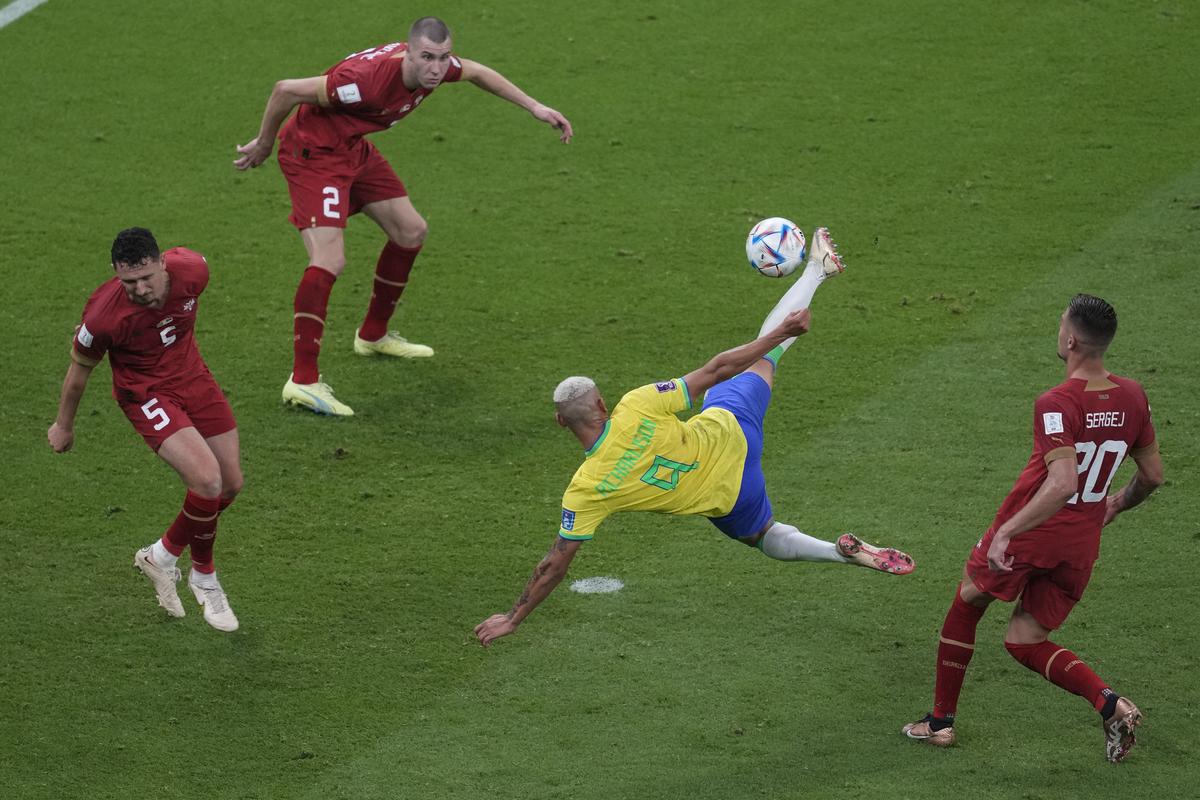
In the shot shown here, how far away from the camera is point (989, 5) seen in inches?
519

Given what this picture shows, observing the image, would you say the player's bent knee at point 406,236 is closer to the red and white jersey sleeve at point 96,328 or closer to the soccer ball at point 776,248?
the soccer ball at point 776,248

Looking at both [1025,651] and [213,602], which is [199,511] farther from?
[1025,651]

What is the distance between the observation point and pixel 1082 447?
552 cm

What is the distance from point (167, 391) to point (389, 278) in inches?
101

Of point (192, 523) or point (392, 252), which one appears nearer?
point (192, 523)

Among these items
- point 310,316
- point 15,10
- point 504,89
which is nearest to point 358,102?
point 504,89

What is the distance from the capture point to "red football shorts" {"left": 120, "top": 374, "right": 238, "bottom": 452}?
6.59 metres

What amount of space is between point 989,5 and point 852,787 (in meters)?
9.08

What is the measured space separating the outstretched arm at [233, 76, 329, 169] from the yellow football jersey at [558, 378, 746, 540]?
3263 mm

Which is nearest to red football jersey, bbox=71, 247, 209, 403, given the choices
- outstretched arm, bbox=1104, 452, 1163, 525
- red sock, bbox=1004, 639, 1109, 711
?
red sock, bbox=1004, 639, 1109, 711

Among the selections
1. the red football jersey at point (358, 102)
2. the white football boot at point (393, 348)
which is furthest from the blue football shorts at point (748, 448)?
the white football boot at point (393, 348)

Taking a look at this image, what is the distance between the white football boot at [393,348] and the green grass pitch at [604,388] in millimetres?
125

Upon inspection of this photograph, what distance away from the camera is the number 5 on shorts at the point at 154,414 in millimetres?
6586

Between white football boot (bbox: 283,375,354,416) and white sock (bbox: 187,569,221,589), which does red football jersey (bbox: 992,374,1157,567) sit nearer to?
white sock (bbox: 187,569,221,589)
